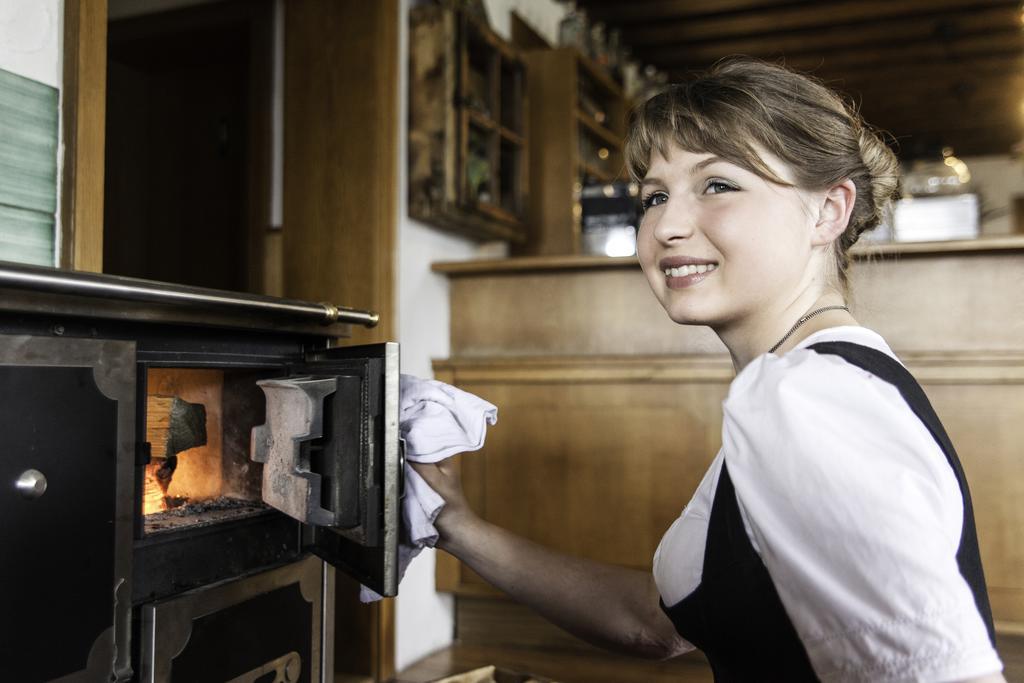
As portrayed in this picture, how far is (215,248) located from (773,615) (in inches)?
124

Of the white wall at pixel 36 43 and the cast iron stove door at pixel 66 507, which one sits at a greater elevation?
the white wall at pixel 36 43

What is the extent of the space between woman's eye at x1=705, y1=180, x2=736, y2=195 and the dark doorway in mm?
2534

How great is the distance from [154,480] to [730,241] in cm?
114

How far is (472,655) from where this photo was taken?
2715 millimetres

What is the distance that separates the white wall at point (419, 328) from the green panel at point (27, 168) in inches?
46.2

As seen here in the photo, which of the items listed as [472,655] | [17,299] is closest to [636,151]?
[17,299]

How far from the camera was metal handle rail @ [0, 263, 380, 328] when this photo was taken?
1115 mm

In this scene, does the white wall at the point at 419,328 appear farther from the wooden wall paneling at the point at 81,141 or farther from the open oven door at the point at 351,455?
the open oven door at the point at 351,455

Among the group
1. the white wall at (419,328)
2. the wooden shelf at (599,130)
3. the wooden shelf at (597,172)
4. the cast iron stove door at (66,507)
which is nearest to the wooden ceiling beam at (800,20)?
the wooden shelf at (599,130)

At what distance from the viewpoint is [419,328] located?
8.90ft

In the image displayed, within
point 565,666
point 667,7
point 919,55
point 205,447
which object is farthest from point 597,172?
point 205,447

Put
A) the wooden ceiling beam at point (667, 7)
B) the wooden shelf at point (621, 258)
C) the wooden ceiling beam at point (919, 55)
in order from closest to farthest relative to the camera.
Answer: the wooden shelf at point (621, 258), the wooden ceiling beam at point (667, 7), the wooden ceiling beam at point (919, 55)

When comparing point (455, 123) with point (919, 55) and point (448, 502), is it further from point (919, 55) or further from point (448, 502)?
point (919, 55)

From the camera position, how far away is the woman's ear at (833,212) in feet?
3.70
